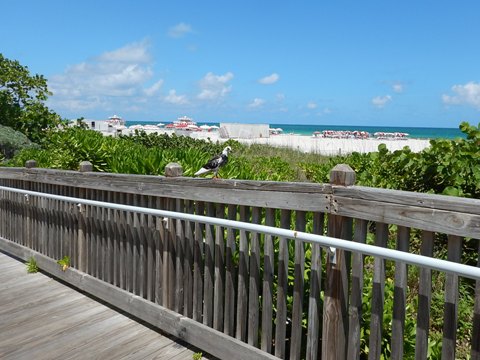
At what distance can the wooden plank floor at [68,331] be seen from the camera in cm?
324

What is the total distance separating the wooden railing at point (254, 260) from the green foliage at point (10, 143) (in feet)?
30.1

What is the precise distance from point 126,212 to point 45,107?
14187 mm

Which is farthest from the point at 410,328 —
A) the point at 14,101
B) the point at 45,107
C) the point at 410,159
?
the point at 14,101

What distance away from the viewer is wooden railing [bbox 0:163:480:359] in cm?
213

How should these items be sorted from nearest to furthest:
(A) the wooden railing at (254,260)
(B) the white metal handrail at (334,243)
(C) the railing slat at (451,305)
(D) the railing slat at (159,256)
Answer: (B) the white metal handrail at (334,243)
(C) the railing slat at (451,305)
(A) the wooden railing at (254,260)
(D) the railing slat at (159,256)

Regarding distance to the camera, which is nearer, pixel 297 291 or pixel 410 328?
pixel 297 291

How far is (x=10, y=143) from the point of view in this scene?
13.2m

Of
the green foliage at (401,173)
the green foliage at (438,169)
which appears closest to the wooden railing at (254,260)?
the green foliage at (401,173)

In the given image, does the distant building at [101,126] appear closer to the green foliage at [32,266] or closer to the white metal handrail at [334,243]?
the green foliage at [32,266]

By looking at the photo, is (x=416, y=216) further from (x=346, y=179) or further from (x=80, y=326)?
(x=80, y=326)

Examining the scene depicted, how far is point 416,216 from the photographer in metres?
2.08

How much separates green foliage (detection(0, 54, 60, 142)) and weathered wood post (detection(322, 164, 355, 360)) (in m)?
15.4

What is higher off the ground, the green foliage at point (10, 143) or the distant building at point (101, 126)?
the distant building at point (101, 126)

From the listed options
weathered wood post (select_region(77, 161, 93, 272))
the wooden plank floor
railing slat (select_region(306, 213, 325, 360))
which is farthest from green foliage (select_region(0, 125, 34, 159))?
railing slat (select_region(306, 213, 325, 360))
